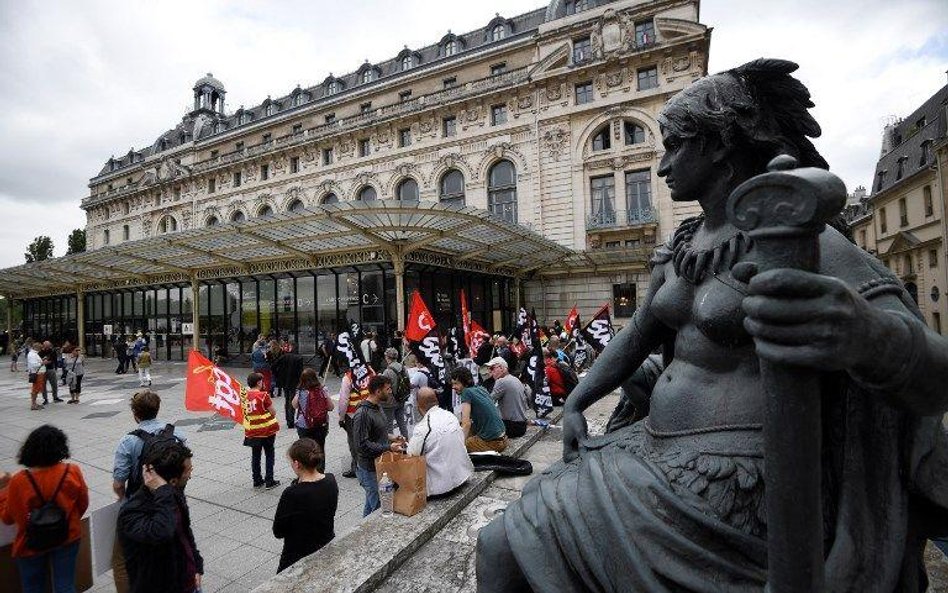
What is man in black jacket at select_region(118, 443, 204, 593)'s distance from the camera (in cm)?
272

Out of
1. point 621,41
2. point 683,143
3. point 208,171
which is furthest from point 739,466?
point 208,171

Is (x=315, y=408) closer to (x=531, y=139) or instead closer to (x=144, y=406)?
(x=144, y=406)

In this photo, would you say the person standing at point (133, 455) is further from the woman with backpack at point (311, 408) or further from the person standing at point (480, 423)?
the person standing at point (480, 423)

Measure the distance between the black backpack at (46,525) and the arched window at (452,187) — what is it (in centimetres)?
2629

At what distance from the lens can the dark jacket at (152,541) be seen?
107 inches

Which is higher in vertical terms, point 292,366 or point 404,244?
point 404,244

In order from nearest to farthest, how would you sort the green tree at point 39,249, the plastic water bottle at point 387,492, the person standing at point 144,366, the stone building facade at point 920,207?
1. the plastic water bottle at point 387,492
2. the person standing at point 144,366
3. the stone building facade at point 920,207
4. the green tree at point 39,249

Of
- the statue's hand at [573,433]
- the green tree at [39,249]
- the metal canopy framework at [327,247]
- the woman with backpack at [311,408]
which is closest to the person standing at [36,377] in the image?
the metal canopy framework at [327,247]

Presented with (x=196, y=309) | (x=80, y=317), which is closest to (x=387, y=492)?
(x=196, y=309)

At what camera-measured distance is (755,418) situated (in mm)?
1277

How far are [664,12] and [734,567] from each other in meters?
28.5

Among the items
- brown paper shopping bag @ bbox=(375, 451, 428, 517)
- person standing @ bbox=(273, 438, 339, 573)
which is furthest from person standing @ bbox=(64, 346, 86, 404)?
brown paper shopping bag @ bbox=(375, 451, 428, 517)

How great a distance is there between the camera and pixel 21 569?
314 centimetres

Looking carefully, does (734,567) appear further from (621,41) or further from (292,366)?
(621,41)
